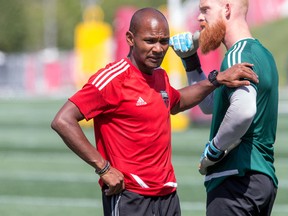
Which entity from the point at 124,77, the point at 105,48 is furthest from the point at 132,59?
the point at 105,48

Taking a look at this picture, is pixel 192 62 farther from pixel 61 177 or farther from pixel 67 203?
pixel 61 177

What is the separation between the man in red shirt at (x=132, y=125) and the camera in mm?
5078

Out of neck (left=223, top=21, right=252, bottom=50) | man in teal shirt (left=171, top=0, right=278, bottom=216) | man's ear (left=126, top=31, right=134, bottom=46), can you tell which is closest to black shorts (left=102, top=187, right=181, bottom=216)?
man in teal shirt (left=171, top=0, right=278, bottom=216)

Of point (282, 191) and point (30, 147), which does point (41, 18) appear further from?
point (282, 191)

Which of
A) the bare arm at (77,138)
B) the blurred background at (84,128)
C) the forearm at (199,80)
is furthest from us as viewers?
the blurred background at (84,128)

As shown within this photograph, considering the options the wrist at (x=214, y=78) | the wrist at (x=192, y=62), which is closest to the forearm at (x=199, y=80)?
the wrist at (x=192, y=62)

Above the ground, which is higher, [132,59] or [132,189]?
[132,59]

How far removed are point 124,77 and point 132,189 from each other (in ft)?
2.10

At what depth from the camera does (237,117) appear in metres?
4.88

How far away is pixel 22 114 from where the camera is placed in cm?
2830

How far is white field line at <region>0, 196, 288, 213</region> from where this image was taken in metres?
9.81

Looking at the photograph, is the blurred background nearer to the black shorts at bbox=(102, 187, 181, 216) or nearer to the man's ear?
the black shorts at bbox=(102, 187, 181, 216)

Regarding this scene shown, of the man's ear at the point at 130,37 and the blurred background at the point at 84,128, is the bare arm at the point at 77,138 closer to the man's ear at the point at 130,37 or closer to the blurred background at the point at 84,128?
the man's ear at the point at 130,37

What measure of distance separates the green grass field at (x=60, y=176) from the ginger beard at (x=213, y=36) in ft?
14.4
